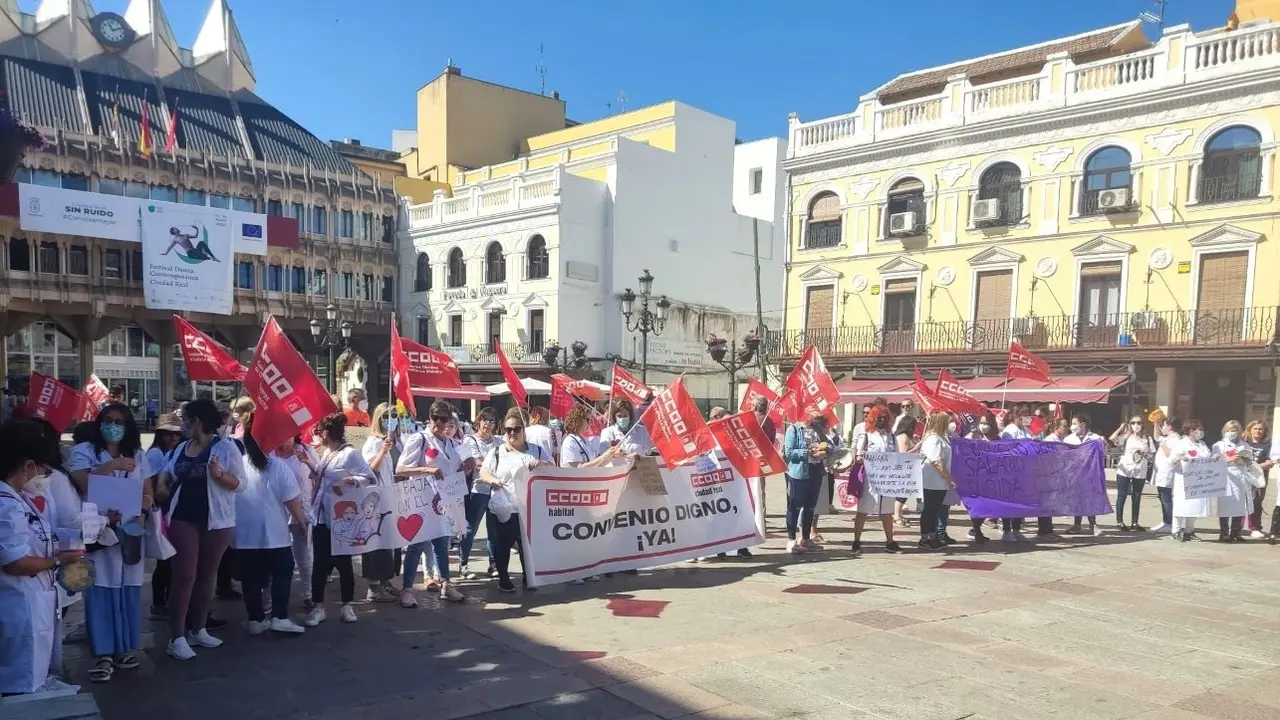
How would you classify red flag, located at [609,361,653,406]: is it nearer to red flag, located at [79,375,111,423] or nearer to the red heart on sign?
the red heart on sign

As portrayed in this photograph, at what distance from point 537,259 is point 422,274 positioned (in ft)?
28.8

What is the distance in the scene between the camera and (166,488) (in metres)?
6.13

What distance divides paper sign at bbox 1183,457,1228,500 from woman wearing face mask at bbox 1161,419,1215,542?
40 mm

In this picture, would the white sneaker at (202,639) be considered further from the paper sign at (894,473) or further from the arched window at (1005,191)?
the arched window at (1005,191)

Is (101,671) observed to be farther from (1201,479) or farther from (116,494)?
(1201,479)

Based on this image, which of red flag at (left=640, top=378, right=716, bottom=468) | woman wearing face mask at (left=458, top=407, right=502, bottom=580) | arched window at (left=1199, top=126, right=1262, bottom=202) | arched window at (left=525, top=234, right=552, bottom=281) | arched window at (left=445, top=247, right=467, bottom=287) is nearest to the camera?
woman wearing face mask at (left=458, top=407, right=502, bottom=580)

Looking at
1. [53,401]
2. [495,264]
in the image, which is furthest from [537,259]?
[53,401]

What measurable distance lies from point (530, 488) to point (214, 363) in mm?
4551

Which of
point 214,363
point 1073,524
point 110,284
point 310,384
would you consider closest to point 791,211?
point 1073,524

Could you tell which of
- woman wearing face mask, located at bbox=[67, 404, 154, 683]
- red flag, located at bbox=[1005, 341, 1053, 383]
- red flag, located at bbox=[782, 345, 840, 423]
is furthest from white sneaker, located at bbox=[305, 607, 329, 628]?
red flag, located at bbox=[1005, 341, 1053, 383]

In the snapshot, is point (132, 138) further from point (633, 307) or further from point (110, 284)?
point (633, 307)

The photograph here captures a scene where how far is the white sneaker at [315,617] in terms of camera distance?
6721 millimetres

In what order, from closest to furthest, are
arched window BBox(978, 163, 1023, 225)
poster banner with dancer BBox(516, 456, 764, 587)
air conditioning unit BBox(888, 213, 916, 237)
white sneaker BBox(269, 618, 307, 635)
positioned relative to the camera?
1. white sneaker BBox(269, 618, 307, 635)
2. poster banner with dancer BBox(516, 456, 764, 587)
3. arched window BBox(978, 163, 1023, 225)
4. air conditioning unit BBox(888, 213, 916, 237)

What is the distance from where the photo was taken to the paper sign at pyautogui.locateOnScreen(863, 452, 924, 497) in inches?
392
